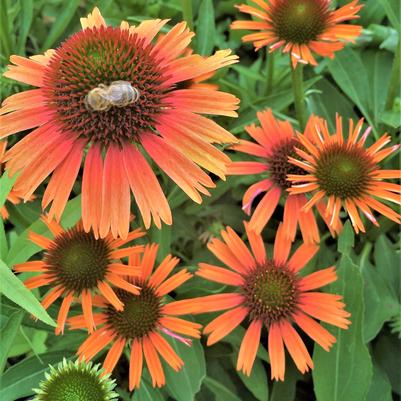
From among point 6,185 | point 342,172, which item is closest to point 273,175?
point 342,172

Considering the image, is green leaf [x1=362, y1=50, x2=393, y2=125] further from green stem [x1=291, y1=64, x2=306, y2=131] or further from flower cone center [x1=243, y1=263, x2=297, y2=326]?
flower cone center [x1=243, y1=263, x2=297, y2=326]

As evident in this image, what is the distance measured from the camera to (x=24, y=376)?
1.18m

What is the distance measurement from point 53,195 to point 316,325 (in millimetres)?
615

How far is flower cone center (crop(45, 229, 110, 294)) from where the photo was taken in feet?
3.69

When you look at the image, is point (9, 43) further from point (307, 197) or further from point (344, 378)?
point (344, 378)

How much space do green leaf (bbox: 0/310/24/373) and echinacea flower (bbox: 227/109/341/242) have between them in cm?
52

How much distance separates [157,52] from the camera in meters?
1.06

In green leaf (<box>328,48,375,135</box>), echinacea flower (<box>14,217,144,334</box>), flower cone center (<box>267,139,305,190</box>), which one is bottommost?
echinacea flower (<box>14,217,144,334</box>)

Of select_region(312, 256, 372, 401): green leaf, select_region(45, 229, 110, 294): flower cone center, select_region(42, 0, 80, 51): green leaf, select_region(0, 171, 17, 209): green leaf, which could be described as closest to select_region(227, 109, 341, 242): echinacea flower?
select_region(312, 256, 372, 401): green leaf

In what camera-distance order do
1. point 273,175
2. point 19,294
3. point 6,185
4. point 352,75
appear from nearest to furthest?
point 19,294 < point 6,185 < point 273,175 < point 352,75

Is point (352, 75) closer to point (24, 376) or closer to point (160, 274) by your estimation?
point (160, 274)

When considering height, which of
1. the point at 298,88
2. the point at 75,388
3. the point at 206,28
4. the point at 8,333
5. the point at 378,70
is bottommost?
the point at 75,388

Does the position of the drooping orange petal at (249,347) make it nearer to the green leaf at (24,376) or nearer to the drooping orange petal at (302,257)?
the drooping orange petal at (302,257)

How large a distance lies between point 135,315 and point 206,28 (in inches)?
31.9
